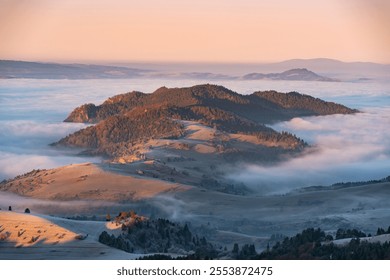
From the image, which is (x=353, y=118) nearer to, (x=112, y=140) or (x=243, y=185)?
(x=112, y=140)

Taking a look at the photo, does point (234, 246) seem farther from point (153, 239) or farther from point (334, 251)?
point (334, 251)

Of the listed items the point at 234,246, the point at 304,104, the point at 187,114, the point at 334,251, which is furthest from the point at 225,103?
the point at 334,251

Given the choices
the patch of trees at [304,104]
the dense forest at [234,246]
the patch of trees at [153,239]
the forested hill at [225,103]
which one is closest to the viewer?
the dense forest at [234,246]

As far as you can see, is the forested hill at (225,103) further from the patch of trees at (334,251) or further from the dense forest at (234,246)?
the patch of trees at (334,251)

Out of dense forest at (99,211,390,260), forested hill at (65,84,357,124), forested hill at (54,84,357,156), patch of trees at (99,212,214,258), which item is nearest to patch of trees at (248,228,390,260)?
dense forest at (99,211,390,260)

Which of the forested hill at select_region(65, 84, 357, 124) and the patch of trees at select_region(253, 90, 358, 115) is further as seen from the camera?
the patch of trees at select_region(253, 90, 358, 115)

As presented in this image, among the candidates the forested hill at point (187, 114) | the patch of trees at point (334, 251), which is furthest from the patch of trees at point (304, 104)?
the patch of trees at point (334, 251)

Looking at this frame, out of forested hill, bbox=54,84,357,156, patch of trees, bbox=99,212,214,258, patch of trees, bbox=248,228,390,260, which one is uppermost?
patch of trees, bbox=248,228,390,260

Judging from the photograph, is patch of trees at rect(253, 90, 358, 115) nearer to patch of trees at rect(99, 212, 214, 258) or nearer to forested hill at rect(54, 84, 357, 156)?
forested hill at rect(54, 84, 357, 156)
